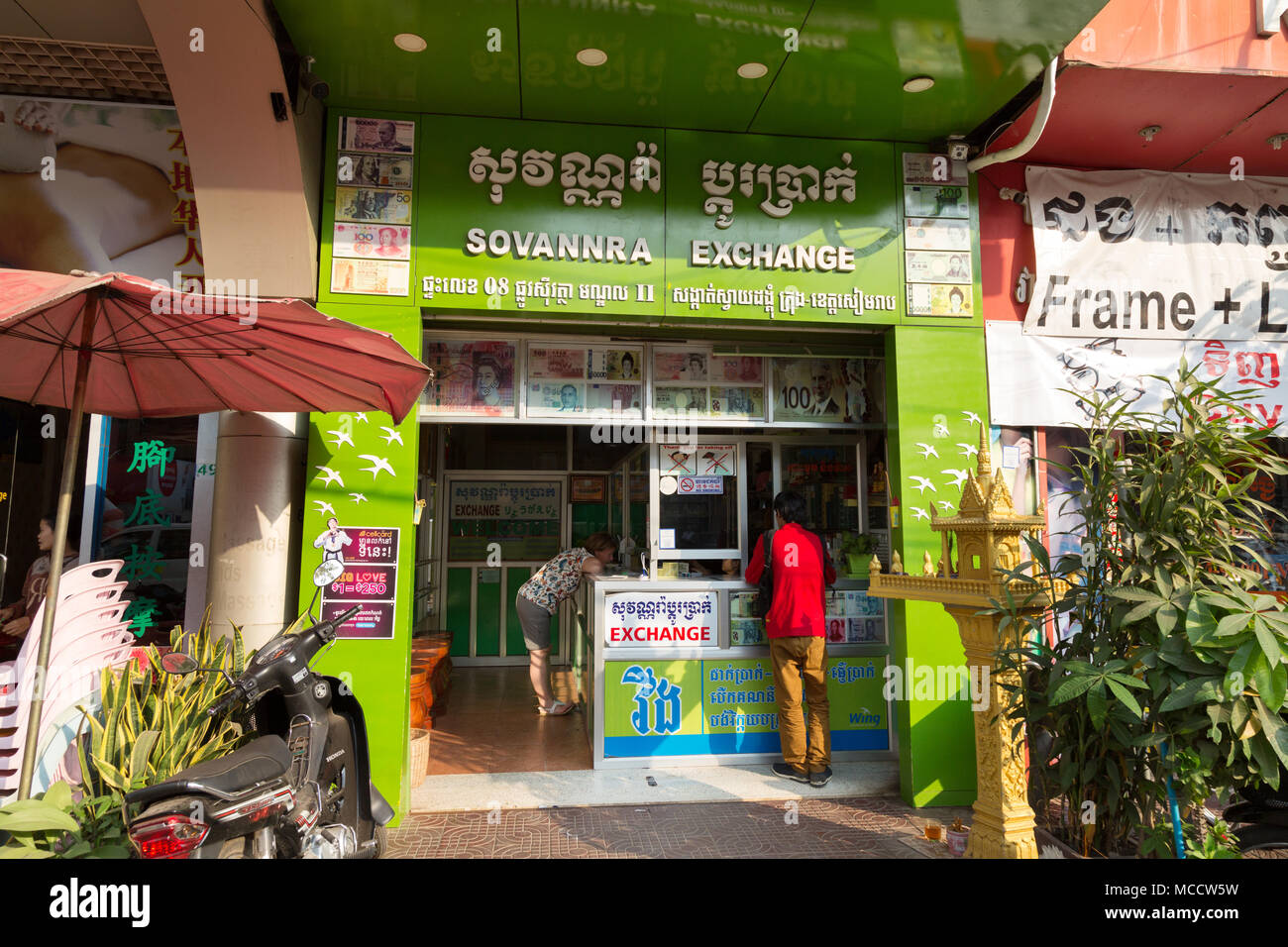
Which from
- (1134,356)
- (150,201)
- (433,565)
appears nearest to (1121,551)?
(1134,356)

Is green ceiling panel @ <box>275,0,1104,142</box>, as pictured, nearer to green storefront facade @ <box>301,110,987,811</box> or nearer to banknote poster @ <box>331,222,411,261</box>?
green storefront facade @ <box>301,110,987,811</box>

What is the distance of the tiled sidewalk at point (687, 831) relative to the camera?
3.62 m

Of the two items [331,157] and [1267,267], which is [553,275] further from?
[1267,267]

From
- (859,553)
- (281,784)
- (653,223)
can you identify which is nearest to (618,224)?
(653,223)

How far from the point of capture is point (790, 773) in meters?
4.62

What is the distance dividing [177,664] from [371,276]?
7.73 feet

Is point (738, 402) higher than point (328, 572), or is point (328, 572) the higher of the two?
point (738, 402)

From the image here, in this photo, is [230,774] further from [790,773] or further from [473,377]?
[790,773]

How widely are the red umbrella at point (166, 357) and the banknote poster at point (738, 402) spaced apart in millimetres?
2227

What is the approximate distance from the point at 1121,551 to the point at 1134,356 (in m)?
2.77

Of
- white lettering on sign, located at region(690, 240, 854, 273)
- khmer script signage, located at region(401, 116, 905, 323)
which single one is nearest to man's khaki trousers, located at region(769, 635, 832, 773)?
khmer script signage, located at region(401, 116, 905, 323)

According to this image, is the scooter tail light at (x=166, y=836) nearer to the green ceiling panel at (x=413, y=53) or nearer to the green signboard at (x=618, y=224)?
the green signboard at (x=618, y=224)

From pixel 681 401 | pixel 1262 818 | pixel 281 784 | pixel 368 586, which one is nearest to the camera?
pixel 281 784

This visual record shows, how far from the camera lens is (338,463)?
162 inches
